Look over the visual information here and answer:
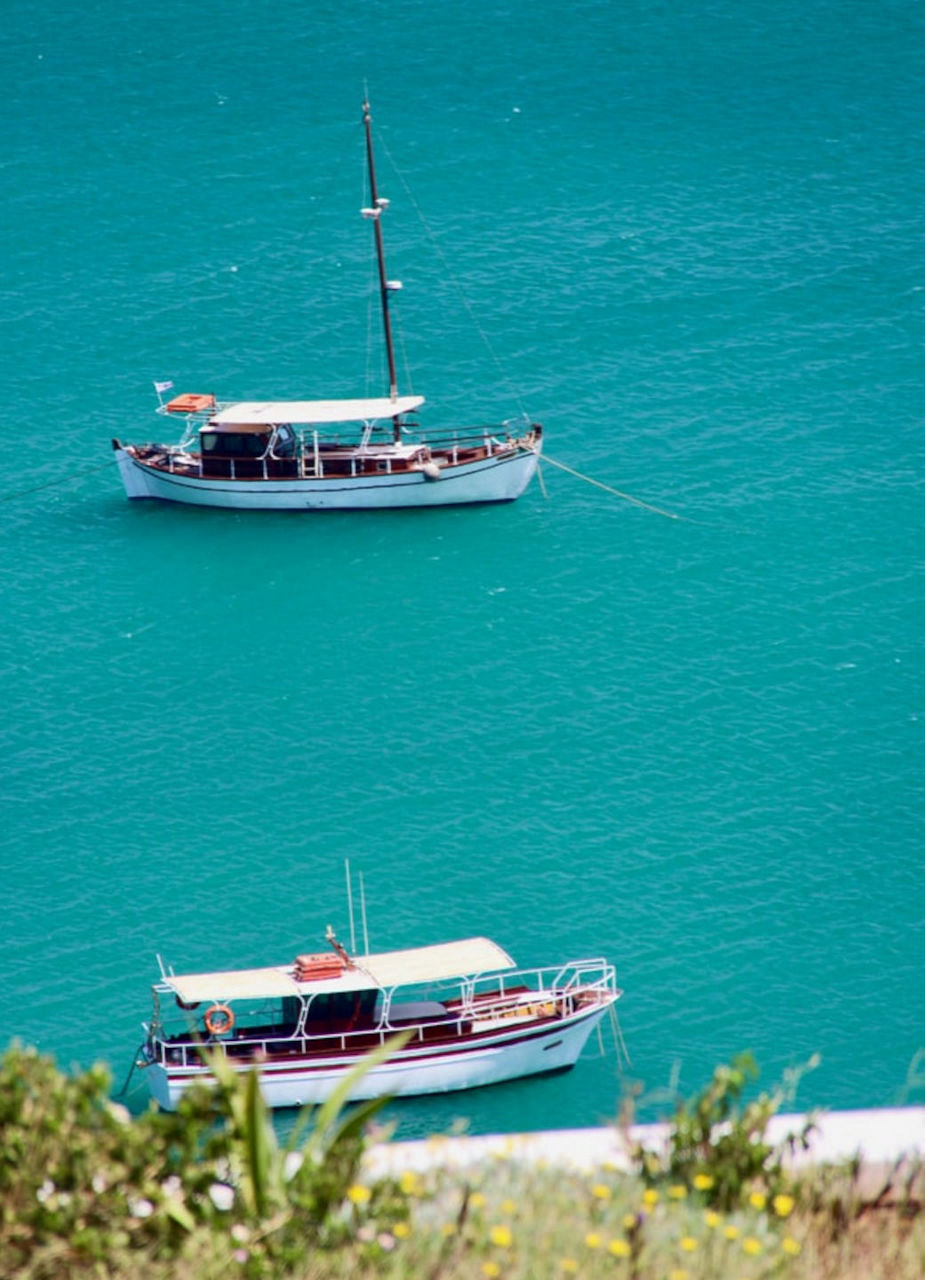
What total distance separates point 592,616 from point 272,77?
50.2 meters

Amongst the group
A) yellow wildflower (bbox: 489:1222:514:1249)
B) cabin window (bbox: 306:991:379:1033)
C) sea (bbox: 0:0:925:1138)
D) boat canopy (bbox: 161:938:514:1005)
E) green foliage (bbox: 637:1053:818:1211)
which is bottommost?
yellow wildflower (bbox: 489:1222:514:1249)

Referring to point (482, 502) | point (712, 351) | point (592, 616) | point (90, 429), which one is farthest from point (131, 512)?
point (712, 351)

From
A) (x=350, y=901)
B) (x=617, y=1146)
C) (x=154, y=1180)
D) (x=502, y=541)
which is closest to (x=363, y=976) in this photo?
(x=350, y=901)

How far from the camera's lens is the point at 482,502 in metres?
75.1

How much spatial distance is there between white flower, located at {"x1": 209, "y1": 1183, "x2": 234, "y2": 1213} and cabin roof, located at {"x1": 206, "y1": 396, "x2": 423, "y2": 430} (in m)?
53.1

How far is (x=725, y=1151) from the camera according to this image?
2195cm

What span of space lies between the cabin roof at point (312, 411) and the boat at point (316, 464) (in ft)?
0.12

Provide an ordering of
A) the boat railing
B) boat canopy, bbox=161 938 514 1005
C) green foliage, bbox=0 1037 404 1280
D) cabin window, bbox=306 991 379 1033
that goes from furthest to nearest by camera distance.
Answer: cabin window, bbox=306 991 379 1033 < the boat railing < boat canopy, bbox=161 938 514 1005 < green foliage, bbox=0 1037 404 1280

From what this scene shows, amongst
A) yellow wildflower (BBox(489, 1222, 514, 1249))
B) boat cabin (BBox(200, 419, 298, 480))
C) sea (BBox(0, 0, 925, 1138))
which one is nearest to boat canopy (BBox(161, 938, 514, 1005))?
sea (BBox(0, 0, 925, 1138))

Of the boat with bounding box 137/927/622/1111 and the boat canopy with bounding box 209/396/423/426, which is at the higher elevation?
the boat canopy with bounding box 209/396/423/426

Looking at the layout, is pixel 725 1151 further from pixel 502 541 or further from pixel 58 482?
pixel 58 482

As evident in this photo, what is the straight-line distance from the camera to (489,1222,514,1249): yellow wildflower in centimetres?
1981

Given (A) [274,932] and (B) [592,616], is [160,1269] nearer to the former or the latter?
(A) [274,932]

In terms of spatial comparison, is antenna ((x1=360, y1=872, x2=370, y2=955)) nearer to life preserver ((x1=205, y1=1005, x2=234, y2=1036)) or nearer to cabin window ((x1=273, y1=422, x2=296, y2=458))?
life preserver ((x1=205, y1=1005, x2=234, y2=1036))
